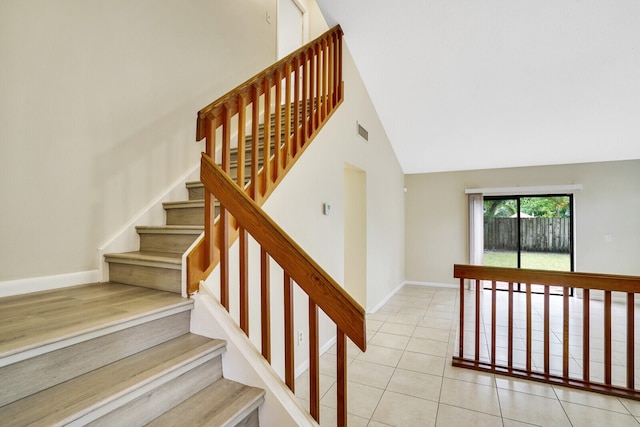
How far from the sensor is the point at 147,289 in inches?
74.1

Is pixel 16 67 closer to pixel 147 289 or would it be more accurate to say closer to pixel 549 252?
pixel 147 289

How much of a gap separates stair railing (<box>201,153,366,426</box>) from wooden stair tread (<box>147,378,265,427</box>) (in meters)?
0.18

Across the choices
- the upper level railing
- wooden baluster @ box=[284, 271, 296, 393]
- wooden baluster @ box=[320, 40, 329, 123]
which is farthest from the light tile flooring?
wooden baluster @ box=[320, 40, 329, 123]

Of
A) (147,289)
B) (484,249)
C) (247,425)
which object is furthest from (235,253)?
(484,249)

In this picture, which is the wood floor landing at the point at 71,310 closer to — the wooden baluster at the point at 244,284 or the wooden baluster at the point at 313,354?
the wooden baluster at the point at 244,284

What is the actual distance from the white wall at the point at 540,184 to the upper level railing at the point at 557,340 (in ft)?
5.86

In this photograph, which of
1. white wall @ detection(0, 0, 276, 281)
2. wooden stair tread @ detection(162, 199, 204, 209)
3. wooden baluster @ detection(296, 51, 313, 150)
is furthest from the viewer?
wooden baluster @ detection(296, 51, 313, 150)

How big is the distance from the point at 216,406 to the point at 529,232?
6.46 metres

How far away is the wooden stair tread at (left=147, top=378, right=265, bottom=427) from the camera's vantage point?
122 centimetres

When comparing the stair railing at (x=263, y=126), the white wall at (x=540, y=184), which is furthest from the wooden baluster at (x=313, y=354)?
the white wall at (x=540, y=184)

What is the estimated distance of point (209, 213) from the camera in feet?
5.54

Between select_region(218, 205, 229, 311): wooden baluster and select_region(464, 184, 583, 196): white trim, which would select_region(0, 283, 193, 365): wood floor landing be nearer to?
select_region(218, 205, 229, 311): wooden baluster

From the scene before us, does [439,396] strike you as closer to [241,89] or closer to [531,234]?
[241,89]

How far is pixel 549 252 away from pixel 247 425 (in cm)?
642
